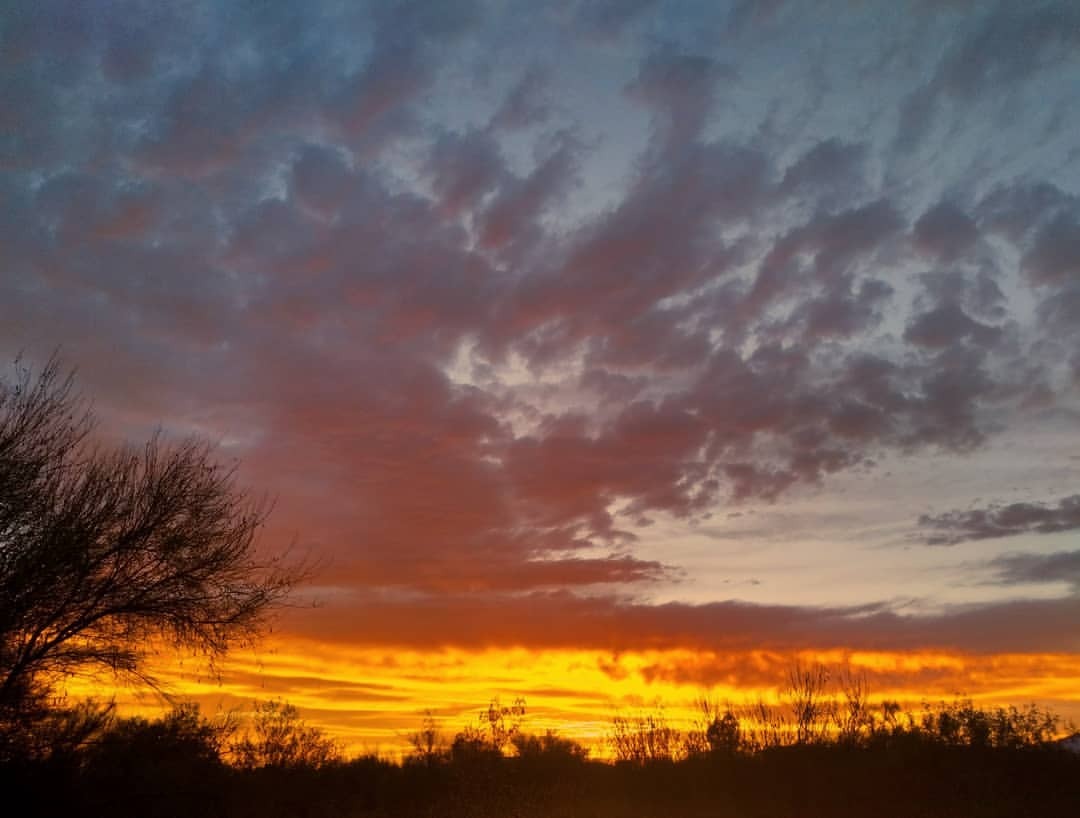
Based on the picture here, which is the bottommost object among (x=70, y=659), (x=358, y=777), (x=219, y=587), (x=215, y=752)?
(x=358, y=777)

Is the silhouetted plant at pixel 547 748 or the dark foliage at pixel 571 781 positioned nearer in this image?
the dark foliage at pixel 571 781

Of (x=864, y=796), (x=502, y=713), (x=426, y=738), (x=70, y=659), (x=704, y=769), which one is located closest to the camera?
(x=70, y=659)

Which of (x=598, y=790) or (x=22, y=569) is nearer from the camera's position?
(x=22, y=569)

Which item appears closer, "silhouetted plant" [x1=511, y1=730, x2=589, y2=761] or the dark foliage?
the dark foliage

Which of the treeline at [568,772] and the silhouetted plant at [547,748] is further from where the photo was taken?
the silhouetted plant at [547,748]

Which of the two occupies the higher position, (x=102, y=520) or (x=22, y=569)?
(x=102, y=520)

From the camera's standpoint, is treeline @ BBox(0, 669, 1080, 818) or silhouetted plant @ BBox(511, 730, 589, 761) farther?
silhouetted plant @ BBox(511, 730, 589, 761)

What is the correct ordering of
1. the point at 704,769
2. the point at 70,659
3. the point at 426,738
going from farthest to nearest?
the point at 426,738 → the point at 704,769 → the point at 70,659

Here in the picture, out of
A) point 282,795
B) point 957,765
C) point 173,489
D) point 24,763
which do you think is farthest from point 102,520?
point 957,765

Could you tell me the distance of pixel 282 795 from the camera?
2444 cm

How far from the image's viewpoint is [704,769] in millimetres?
23953

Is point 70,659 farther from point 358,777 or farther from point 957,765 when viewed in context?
point 957,765

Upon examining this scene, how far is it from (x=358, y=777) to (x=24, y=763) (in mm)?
16184

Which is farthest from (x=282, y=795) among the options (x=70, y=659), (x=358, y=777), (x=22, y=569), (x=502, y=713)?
(x=22, y=569)
